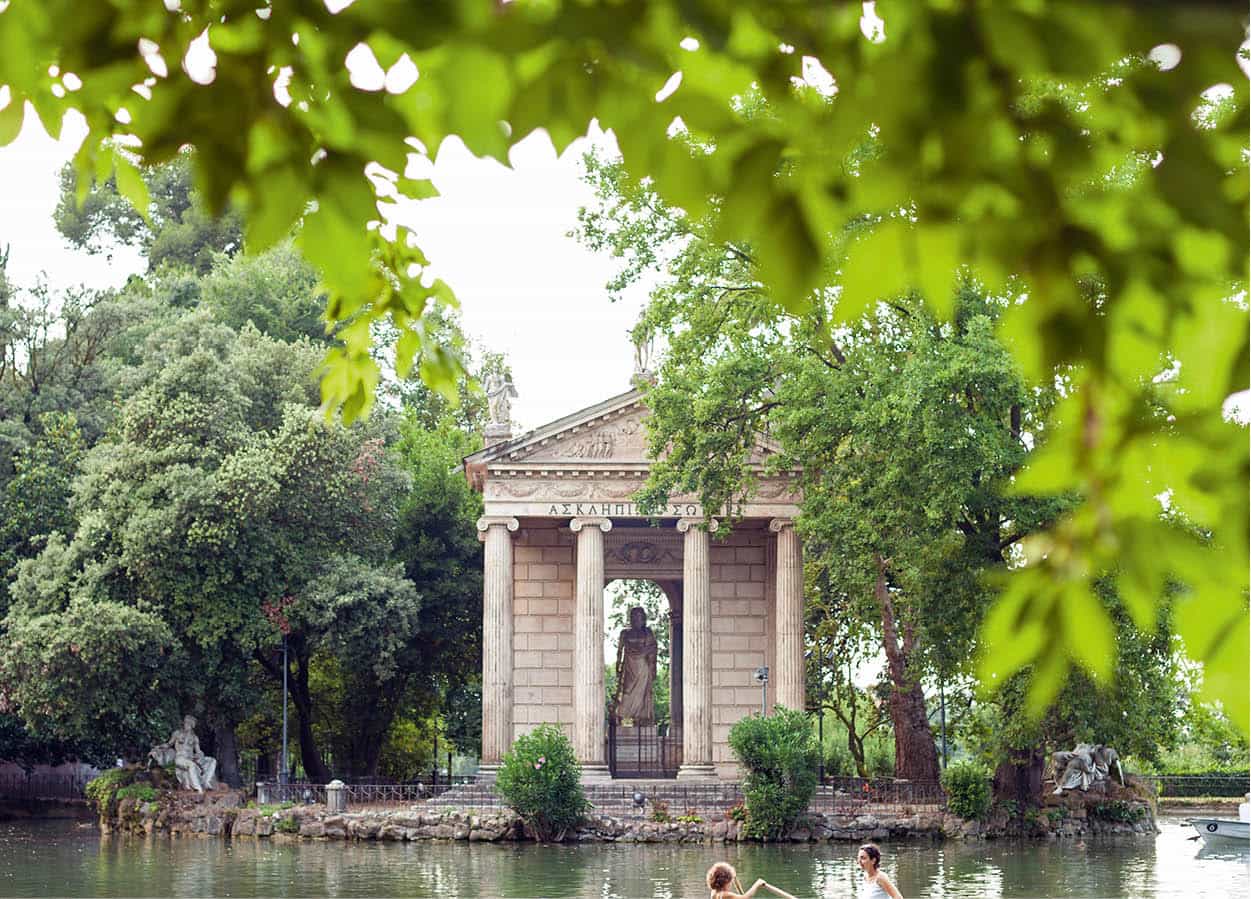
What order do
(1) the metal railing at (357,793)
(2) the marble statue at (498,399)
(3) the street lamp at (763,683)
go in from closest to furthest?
1. (3) the street lamp at (763,683)
2. (1) the metal railing at (357,793)
3. (2) the marble statue at (498,399)

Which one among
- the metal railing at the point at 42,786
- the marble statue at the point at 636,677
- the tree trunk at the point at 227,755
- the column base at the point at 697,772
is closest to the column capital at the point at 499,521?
the marble statue at the point at 636,677

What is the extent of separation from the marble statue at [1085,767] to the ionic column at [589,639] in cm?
1150

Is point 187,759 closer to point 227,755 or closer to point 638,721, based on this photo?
point 227,755

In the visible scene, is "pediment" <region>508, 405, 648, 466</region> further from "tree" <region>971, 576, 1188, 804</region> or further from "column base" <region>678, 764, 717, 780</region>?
"tree" <region>971, 576, 1188, 804</region>

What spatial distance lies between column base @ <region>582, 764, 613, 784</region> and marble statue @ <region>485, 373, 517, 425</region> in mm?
9287

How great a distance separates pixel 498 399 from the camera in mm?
44812

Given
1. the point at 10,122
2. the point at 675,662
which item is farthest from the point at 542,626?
the point at 10,122

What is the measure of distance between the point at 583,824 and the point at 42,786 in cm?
2833

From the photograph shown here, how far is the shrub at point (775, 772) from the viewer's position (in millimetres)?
33781

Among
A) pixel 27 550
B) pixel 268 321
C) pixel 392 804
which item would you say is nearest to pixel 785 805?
pixel 392 804

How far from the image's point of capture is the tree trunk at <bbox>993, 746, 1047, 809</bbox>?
36.0 m

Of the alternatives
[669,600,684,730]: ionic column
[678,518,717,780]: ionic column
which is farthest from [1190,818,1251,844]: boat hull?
[669,600,684,730]: ionic column

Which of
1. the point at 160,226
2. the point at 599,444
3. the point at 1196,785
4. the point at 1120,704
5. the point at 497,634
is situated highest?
the point at 160,226

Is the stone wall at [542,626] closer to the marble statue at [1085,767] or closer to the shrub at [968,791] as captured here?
the shrub at [968,791]
